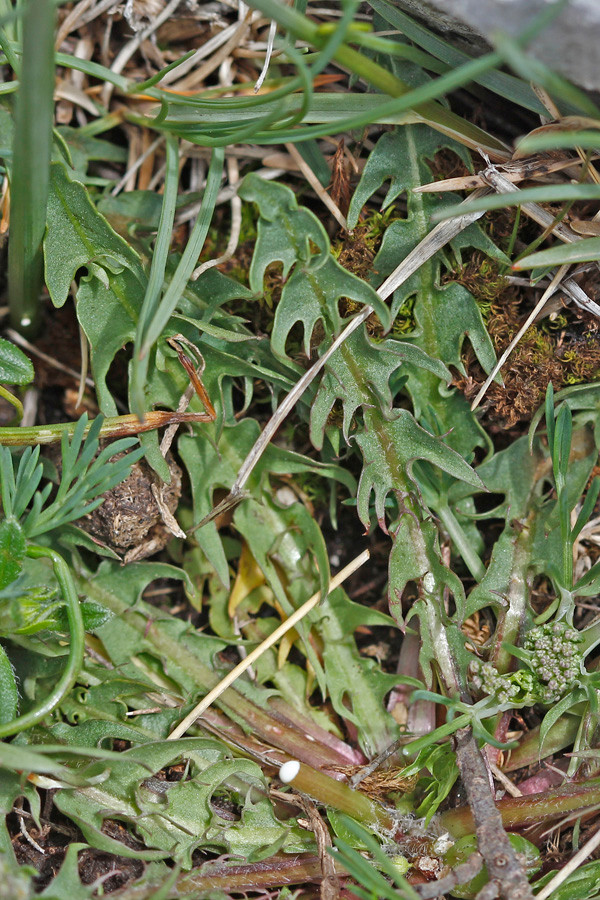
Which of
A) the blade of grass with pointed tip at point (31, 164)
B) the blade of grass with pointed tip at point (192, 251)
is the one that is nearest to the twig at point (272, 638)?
the blade of grass with pointed tip at point (192, 251)

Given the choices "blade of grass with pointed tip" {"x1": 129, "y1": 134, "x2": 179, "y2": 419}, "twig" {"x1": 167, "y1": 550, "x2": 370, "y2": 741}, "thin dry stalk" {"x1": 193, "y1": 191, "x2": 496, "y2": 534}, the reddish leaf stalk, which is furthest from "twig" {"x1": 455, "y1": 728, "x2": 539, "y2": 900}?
"blade of grass with pointed tip" {"x1": 129, "y1": 134, "x2": 179, "y2": 419}

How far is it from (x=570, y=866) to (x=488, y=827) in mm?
224

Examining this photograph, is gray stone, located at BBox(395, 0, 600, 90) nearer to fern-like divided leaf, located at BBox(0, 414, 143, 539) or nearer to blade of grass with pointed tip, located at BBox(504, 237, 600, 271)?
blade of grass with pointed tip, located at BBox(504, 237, 600, 271)

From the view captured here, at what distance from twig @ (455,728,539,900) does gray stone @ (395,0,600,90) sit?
5.38ft

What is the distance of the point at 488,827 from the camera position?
1.78 meters

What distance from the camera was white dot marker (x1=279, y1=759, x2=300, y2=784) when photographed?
6.52 ft

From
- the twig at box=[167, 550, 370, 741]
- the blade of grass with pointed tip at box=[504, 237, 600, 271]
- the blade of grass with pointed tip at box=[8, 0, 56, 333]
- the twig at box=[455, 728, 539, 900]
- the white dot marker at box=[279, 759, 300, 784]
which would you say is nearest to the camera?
the blade of grass with pointed tip at box=[8, 0, 56, 333]

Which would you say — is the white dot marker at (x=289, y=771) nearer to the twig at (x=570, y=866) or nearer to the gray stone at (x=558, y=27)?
the twig at (x=570, y=866)

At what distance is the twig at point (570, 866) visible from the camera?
5.78ft

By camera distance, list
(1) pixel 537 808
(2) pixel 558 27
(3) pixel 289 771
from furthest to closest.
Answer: (3) pixel 289 771
(1) pixel 537 808
(2) pixel 558 27

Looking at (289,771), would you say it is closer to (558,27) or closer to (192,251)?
(192,251)

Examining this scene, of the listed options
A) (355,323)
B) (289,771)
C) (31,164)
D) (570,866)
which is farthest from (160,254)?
(570,866)

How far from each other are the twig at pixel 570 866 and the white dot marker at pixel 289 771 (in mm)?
659

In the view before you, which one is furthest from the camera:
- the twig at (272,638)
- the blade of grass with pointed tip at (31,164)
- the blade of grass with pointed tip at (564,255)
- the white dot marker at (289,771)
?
the twig at (272,638)
